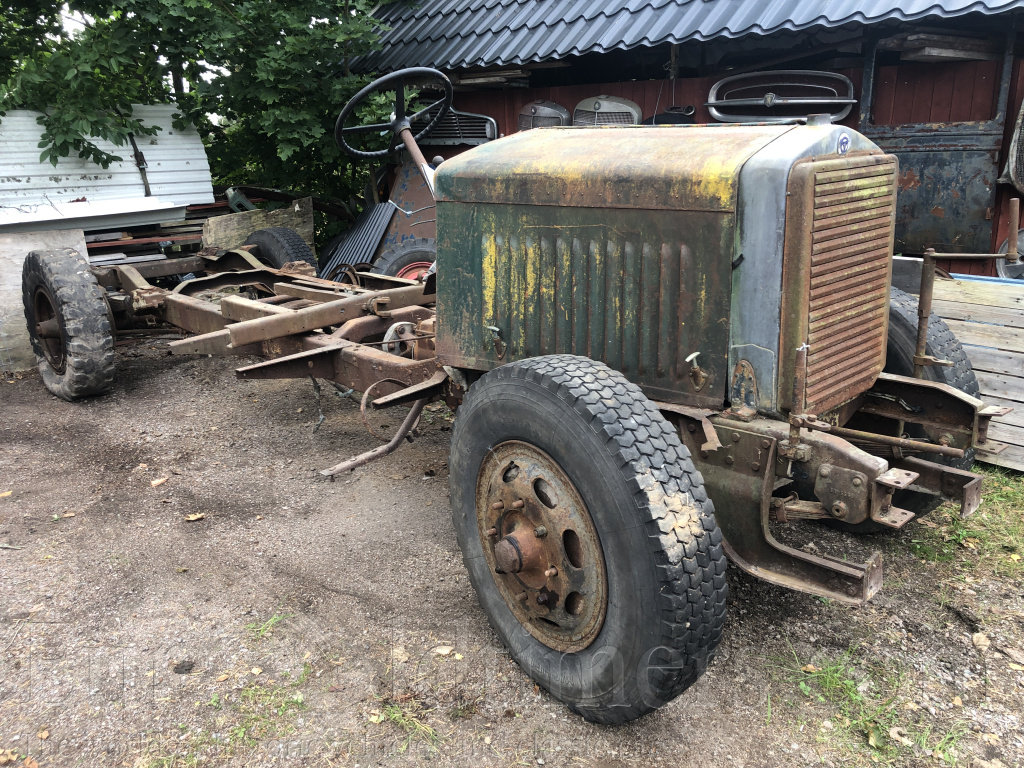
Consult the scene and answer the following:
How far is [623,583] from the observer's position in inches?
84.6

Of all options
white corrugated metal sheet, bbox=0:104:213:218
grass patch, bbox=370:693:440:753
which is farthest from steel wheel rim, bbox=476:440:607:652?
white corrugated metal sheet, bbox=0:104:213:218

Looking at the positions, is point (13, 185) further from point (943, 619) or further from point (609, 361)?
point (943, 619)

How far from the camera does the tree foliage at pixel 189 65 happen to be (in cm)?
648

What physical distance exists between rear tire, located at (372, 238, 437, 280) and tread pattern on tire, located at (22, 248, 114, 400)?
2.00 m

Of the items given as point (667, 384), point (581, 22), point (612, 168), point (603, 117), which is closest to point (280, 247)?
point (603, 117)

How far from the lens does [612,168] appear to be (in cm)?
263

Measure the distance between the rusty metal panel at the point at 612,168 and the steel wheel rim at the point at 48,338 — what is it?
364 cm

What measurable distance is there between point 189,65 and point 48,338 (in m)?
3.41

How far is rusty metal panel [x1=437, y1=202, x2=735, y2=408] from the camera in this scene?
8.29ft

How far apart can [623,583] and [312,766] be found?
1047mm

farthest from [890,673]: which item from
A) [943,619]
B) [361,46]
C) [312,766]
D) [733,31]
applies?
[361,46]

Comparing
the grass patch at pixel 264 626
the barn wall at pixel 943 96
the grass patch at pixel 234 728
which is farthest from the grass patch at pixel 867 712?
the barn wall at pixel 943 96

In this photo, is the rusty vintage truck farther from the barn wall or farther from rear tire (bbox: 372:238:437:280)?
rear tire (bbox: 372:238:437:280)

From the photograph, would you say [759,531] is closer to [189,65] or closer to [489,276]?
[489,276]
